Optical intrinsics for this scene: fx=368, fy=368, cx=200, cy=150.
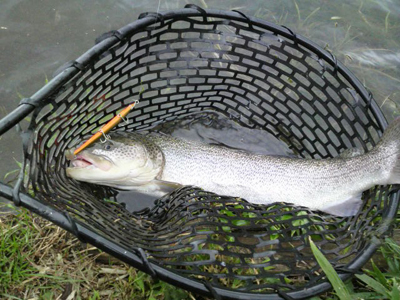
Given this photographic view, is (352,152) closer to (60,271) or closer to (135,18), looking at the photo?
(60,271)

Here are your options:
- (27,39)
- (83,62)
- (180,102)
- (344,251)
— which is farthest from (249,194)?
(27,39)

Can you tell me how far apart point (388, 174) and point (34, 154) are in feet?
7.94

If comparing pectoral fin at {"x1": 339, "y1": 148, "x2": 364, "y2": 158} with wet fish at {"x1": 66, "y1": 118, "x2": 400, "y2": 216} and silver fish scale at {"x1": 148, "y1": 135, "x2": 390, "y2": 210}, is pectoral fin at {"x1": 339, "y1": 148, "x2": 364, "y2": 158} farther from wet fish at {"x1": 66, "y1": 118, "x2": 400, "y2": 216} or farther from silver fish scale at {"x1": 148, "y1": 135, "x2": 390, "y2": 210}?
silver fish scale at {"x1": 148, "y1": 135, "x2": 390, "y2": 210}

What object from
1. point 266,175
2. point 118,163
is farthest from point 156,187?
point 266,175

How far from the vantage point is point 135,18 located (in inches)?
183

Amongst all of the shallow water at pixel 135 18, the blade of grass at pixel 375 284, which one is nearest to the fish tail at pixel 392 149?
the blade of grass at pixel 375 284

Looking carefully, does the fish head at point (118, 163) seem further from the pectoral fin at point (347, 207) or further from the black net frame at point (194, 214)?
the pectoral fin at point (347, 207)

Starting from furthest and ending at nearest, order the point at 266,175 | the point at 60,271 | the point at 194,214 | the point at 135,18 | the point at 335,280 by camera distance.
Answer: the point at 135,18, the point at 266,175, the point at 194,214, the point at 60,271, the point at 335,280

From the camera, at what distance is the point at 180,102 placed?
12.3ft

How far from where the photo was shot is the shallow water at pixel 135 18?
400cm

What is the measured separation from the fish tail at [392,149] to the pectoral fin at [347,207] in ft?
0.96

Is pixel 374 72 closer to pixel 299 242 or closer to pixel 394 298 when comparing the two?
pixel 299 242

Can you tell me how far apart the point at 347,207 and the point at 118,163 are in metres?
1.84

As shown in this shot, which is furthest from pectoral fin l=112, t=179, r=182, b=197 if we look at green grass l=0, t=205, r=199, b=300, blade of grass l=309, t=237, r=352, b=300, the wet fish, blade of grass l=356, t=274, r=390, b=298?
blade of grass l=356, t=274, r=390, b=298
